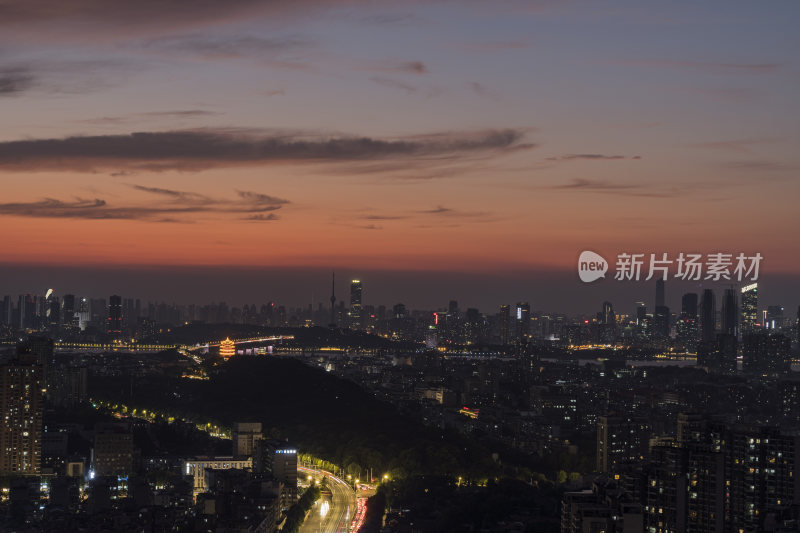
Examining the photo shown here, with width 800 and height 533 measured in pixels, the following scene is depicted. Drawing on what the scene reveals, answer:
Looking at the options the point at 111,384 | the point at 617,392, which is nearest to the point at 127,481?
the point at 111,384

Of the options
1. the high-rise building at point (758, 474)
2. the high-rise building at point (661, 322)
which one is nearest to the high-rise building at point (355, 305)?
the high-rise building at point (661, 322)

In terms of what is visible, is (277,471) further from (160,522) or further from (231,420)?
(231,420)

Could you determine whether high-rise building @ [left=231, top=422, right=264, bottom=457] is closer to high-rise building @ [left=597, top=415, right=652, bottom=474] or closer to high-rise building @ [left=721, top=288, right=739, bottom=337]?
high-rise building @ [left=597, top=415, right=652, bottom=474]

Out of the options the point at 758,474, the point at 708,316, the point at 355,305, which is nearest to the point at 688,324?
the point at 708,316

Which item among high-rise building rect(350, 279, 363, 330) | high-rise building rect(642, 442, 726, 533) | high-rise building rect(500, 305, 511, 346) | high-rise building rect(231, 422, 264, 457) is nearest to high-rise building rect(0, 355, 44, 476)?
high-rise building rect(231, 422, 264, 457)

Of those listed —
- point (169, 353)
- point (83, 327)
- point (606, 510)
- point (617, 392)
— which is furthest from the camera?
point (83, 327)
